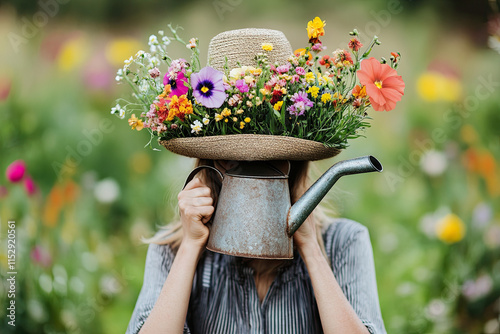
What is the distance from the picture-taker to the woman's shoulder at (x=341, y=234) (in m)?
1.58

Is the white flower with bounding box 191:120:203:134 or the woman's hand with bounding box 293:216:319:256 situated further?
the woman's hand with bounding box 293:216:319:256

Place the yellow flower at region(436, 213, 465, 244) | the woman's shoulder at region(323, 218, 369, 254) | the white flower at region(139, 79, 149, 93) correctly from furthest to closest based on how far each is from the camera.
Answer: the yellow flower at region(436, 213, 465, 244), the woman's shoulder at region(323, 218, 369, 254), the white flower at region(139, 79, 149, 93)

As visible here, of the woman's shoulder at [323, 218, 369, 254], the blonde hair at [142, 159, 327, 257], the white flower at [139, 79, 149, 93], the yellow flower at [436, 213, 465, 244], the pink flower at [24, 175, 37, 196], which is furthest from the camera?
the pink flower at [24, 175, 37, 196]

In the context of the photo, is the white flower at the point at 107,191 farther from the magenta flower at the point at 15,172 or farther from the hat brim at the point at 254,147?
the hat brim at the point at 254,147

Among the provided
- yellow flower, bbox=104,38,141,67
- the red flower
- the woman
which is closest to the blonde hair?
the woman

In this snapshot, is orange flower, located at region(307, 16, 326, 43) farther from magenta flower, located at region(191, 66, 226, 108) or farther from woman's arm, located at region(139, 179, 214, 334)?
woman's arm, located at region(139, 179, 214, 334)

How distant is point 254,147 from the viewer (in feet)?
4.03

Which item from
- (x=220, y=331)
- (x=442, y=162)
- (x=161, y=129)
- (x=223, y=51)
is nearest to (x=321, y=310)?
(x=220, y=331)

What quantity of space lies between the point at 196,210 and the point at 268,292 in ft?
1.21

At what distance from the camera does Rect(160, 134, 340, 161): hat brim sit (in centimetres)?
122

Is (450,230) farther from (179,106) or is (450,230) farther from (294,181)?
(179,106)

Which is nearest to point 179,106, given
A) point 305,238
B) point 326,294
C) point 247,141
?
point 247,141

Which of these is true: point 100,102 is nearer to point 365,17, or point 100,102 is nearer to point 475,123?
point 365,17

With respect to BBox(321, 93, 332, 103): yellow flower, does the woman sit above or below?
below
